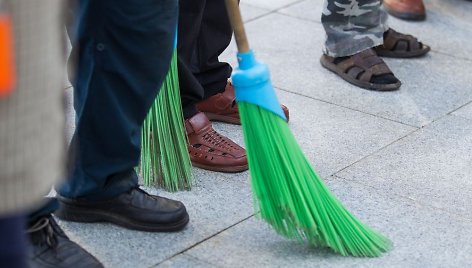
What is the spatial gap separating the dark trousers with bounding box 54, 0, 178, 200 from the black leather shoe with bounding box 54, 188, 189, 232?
8 centimetres

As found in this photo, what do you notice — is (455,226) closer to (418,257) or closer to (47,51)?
(418,257)

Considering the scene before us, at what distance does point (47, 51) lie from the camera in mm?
1533

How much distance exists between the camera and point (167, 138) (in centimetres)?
Answer: 305

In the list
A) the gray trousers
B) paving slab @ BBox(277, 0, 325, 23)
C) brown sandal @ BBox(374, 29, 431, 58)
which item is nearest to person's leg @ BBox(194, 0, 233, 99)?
brown sandal @ BBox(374, 29, 431, 58)

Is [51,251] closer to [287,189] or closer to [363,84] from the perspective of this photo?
[287,189]

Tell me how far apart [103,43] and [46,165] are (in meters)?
1.08

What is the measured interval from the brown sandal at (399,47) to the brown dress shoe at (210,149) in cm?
137

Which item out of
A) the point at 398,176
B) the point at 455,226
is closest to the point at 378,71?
the point at 398,176

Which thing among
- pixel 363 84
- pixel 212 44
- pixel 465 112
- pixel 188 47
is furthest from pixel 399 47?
pixel 188 47

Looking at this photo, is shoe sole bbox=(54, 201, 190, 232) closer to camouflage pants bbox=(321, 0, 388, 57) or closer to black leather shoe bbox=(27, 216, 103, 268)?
black leather shoe bbox=(27, 216, 103, 268)

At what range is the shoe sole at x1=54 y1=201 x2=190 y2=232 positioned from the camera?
112 inches

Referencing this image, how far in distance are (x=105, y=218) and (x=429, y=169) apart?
3.90ft

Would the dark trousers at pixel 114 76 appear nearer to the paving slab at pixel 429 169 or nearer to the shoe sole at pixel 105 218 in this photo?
the shoe sole at pixel 105 218

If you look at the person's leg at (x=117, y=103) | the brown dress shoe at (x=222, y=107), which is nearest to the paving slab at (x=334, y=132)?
the brown dress shoe at (x=222, y=107)
